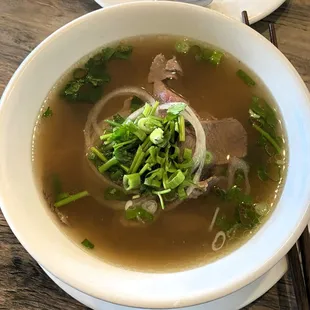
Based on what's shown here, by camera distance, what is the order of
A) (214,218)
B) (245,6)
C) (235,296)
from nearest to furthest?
(235,296)
(214,218)
(245,6)

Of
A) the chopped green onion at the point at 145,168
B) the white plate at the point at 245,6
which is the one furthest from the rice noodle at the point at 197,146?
the white plate at the point at 245,6

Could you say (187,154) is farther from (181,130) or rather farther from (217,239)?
(217,239)

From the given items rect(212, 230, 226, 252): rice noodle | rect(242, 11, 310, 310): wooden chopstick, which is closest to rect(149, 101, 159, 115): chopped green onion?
rect(212, 230, 226, 252): rice noodle

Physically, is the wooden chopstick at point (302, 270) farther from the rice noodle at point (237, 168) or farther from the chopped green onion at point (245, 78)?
the chopped green onion at point (245, 78)

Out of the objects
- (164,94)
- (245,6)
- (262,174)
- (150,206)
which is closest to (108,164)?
(150,206)

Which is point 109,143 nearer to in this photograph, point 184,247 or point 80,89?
point 80,89

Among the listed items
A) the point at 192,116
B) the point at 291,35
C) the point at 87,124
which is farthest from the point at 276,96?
the point at 87,124
